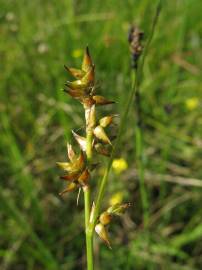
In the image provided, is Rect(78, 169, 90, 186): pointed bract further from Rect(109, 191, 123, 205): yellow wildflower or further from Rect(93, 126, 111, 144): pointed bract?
Rect(109, 191, 123, 205): yellow wildflower

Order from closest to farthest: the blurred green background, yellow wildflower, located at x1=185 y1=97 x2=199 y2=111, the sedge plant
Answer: the sedge plant
the blurred green background
yellow wildflower, located at x1=185 y1=97 x2=199 y2=111

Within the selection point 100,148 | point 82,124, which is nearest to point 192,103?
point 82,124

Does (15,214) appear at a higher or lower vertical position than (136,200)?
higher

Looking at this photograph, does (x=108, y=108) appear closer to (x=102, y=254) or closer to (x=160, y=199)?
(x=160, y=199)

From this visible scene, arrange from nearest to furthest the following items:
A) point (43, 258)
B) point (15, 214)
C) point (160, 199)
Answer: point (43, 258) → point (15, 214) → point (160, 199)

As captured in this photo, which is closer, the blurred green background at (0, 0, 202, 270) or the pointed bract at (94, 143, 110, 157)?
the pointed bract at (94, 143, 110, 157)

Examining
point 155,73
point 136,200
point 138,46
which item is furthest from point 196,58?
point 138,46

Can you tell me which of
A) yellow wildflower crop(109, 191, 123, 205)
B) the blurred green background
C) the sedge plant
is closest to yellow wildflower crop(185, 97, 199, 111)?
the blurred green background

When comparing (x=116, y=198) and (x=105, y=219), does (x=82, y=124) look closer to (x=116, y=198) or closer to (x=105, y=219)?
(x=116, y=198)

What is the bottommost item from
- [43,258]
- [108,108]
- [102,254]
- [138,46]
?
[102,254]
